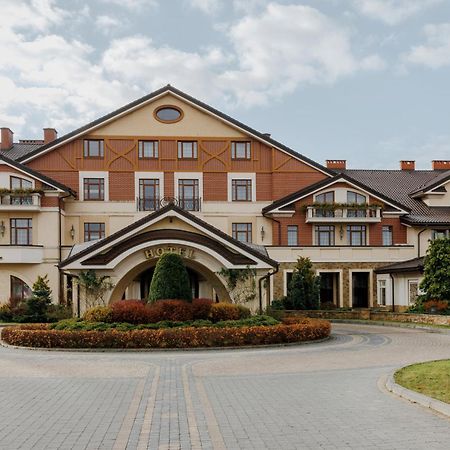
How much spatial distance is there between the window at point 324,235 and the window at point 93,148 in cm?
1525

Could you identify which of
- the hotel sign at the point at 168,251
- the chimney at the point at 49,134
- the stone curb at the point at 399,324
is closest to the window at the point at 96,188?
the chimney at the point at 49,134

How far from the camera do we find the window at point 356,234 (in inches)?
1714

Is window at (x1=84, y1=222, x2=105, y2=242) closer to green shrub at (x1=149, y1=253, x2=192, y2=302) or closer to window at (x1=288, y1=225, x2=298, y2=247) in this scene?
window at (x1=288, y1=225, x2=298, y2=247)

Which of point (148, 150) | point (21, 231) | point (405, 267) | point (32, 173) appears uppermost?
point (148, 150)

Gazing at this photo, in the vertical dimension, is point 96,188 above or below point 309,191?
above

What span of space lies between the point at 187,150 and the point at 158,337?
80.1 feet

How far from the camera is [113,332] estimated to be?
2141 centimetres

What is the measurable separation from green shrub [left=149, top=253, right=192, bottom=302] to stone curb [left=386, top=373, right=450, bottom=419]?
12.2 meters

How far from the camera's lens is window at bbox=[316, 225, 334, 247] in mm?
43469

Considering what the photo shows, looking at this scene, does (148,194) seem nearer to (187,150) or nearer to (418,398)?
(187,150)

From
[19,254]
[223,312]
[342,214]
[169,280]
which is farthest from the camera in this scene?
[342,214]

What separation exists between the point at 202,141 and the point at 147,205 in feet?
18.6

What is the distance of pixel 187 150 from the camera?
1732 inches

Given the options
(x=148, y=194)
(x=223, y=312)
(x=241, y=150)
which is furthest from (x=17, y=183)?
(x=223, y=312)
